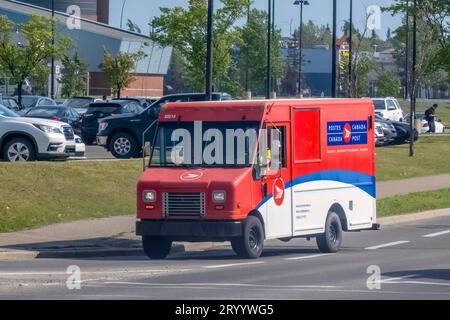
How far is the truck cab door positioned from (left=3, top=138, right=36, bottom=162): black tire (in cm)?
973

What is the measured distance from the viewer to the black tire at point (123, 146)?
29.8 m

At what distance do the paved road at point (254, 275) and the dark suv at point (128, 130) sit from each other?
31.8 ft

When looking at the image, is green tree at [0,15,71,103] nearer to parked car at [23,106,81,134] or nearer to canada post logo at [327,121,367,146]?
parked car at [23,106,81,134]

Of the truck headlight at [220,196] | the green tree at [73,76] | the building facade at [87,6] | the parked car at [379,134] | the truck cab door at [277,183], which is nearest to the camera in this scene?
the truck headlight at [220,196]

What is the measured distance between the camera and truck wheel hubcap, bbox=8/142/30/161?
25719mm

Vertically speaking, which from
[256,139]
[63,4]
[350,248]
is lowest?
[350,248]

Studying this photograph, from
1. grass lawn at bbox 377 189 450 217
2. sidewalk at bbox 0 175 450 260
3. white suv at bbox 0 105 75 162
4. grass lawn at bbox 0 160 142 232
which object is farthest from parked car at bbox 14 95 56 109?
sidewalk at bbox 0 175 450 260

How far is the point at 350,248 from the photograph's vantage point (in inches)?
811

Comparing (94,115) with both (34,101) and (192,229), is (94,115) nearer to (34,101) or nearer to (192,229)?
(34,101)

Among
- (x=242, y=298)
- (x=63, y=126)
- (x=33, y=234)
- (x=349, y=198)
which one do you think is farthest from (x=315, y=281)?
(x=63, y=126)

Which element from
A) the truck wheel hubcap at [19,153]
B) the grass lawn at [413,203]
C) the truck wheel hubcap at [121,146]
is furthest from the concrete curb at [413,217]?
the truck wheel hubcap at [19,153]

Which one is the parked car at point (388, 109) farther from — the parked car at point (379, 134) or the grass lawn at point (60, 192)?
the grass lawn at point (60, 192)

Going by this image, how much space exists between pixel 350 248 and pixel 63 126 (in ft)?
31.4
